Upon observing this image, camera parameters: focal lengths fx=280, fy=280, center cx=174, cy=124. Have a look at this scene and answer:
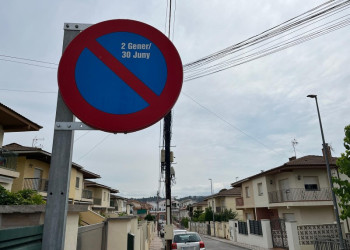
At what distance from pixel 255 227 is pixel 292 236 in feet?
21.7

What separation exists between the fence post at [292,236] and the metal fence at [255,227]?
5.14 meters

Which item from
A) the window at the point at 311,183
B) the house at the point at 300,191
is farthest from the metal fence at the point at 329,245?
the window at the point at 311,183

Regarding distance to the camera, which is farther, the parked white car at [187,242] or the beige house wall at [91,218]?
the parked white car at [187,242]

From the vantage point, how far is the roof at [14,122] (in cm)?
1364

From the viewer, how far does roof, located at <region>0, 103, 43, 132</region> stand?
1364 cm

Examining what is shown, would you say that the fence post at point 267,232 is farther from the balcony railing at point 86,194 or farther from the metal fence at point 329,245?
the balcony railing at point 86,194

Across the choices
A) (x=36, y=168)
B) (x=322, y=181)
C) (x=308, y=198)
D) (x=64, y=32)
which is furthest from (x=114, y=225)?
(x=322, y=181)

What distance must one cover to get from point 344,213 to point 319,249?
5637 mm

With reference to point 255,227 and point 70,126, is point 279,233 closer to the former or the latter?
point 255,227

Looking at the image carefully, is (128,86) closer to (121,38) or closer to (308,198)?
(121,38)

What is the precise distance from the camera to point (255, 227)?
2406 cm

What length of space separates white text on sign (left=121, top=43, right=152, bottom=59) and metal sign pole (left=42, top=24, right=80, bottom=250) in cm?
47

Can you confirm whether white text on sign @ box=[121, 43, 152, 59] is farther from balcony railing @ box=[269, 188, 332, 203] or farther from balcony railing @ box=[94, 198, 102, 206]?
balcony railing @ box=[94, 198, 102, 206]

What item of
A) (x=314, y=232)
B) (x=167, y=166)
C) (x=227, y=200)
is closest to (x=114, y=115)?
(x=167, y=166)
